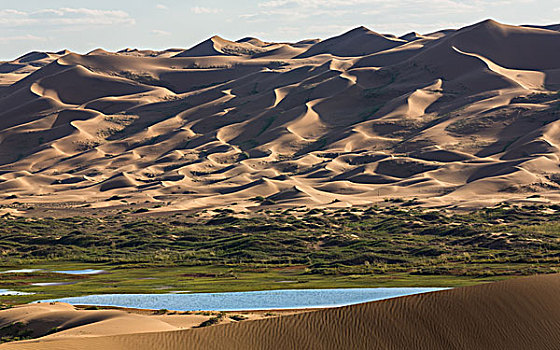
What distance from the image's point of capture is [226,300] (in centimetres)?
3975

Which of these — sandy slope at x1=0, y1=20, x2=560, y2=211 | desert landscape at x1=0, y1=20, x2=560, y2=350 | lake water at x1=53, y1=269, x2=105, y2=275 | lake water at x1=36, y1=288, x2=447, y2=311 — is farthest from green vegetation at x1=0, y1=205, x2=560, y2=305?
sandy slope at x1=0, y1=20, x2=560, y2=211

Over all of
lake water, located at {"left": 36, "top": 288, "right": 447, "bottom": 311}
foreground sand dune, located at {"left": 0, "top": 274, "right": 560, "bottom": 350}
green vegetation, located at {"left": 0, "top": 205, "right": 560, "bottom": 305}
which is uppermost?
foreground sand dune, located at {"left": 0, "top": 274, "right": 560, "bottom": 350}

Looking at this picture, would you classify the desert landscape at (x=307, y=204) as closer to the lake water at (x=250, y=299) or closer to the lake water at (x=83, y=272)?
the lake water at (x=83, y=272)

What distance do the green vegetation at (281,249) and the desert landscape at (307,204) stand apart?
283 millimetres

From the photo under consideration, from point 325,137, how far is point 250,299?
378ft

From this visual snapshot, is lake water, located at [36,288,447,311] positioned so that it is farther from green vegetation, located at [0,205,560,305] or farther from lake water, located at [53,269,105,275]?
lake water, located at [53,269,105,275]

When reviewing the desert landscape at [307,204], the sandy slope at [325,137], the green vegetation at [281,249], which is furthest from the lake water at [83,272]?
the sandy slope at [325,137]

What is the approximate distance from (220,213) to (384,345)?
70.9m

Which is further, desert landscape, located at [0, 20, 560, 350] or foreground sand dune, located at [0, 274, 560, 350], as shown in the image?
desert landscape, located at [0, 20, 560, 350]

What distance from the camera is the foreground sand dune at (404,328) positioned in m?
22.7

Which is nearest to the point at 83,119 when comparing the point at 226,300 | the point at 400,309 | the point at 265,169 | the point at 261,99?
the point at 261,99

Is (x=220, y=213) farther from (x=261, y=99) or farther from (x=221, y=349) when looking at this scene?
→ (x=261, y=99)

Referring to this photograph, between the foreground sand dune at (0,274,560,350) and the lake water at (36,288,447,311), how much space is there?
1112 cm

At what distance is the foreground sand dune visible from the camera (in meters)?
22.7
